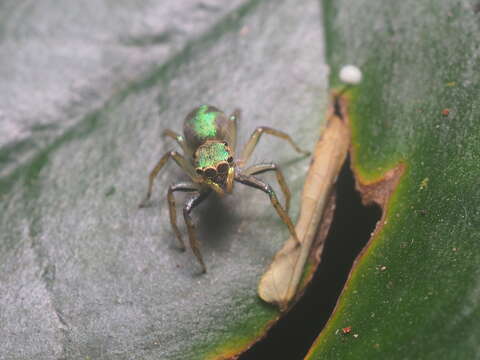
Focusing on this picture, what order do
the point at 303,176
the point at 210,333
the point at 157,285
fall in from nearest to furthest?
the point at 210,333, the point at 157,285, the point at 303,176

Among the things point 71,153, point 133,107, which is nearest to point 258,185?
point 133,107

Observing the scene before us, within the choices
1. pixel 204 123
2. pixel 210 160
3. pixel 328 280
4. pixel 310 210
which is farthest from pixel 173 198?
pixel 328 280

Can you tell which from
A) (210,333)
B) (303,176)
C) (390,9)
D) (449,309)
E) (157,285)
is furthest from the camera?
(390,9)

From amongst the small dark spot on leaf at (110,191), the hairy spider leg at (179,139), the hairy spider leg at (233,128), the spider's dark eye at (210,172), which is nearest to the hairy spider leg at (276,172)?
the spider's dark eye at (210,172)

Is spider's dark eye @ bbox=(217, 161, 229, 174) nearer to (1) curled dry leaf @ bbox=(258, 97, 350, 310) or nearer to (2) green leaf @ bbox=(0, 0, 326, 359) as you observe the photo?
(2) green leaf @ bbox=(0, 0, 326, 359)

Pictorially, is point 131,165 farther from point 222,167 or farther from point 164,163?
point 222,167

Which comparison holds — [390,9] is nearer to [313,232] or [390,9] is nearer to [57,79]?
[313,232]

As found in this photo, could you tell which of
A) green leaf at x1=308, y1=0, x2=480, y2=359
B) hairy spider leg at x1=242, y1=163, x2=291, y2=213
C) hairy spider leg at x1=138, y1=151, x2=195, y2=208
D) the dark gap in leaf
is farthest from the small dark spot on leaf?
green leaf at x1=308, y1=0, x2=480, y2=359
